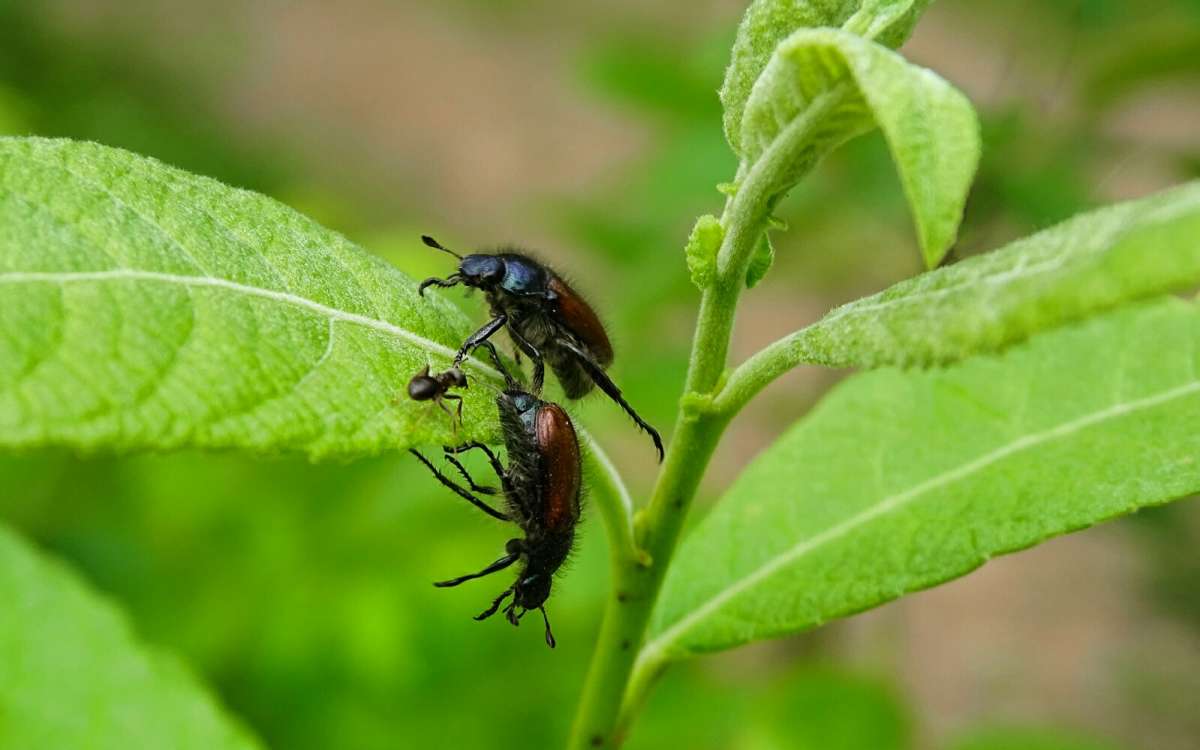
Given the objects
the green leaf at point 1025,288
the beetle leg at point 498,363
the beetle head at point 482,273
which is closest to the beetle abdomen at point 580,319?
the beetle head at point 482,273

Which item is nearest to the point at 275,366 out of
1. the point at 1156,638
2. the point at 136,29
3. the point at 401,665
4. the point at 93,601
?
the point at 93,601

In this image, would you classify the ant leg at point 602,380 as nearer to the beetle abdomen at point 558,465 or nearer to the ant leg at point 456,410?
the beetle abdomen at point 558,465

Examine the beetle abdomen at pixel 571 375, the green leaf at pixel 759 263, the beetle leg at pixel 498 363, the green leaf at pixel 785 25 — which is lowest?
the beetle abdomen at pixel 571 375

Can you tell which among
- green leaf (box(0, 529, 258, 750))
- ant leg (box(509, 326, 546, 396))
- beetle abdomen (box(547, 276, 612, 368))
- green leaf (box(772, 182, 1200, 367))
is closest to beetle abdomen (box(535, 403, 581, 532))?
ant leg (box(509, 326, 546, 396))

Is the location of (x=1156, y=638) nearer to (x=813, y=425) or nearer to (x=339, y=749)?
(x=339, y=749)

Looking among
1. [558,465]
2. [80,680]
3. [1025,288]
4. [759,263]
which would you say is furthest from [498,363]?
[1025,288]

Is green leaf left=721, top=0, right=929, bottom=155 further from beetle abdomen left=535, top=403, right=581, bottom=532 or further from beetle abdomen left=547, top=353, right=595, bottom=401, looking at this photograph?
beetle abdomen left=547, top=353, right=595, bottom=401

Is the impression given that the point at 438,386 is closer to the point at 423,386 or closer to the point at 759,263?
the point at 423,386
